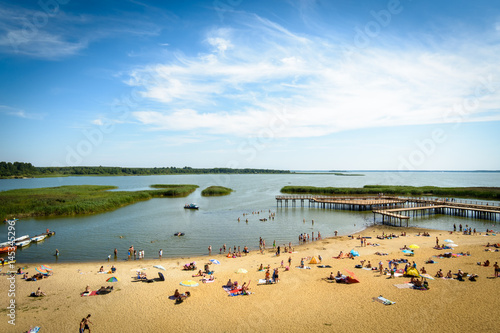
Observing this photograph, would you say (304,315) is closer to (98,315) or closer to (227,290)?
(227,290)

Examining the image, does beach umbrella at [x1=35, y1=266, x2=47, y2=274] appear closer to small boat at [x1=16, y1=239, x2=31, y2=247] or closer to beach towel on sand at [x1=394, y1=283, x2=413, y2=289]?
small boat at [x1=16, y1=239, x2=31, y2=247]

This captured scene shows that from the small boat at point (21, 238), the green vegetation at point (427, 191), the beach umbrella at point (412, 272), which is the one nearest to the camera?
the beach umbrella at point (412, 272)

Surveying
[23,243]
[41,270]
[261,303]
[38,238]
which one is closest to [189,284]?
[261,303]

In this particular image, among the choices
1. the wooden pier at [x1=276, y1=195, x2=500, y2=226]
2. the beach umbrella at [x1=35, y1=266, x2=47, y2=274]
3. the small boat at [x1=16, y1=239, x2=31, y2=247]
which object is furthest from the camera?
the wooden pier at [x1=276, y1=195, x2=500, y2=226]

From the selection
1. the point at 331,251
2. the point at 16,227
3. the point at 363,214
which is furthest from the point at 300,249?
the point at 16,227

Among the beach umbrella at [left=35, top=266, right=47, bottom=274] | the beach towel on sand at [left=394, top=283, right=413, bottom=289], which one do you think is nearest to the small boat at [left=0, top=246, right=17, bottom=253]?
the beach umbrella at [left=35, top=266, right=47, bottom=274]

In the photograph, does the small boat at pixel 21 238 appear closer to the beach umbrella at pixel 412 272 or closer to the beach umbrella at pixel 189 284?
the beach umbrella at pixel 189 284

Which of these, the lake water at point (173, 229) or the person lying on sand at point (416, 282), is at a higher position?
the person lying on sand at point (416, 282)

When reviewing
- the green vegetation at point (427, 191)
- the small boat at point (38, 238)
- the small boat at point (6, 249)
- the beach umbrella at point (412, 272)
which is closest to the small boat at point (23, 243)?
the small boat at point (38, 238)
